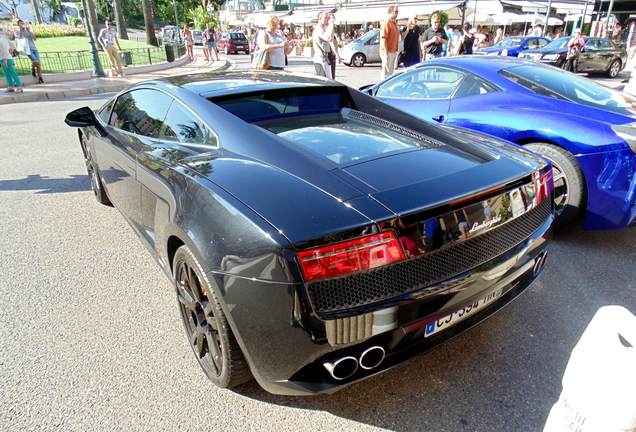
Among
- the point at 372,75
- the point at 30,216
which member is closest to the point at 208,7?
the point at 372,75

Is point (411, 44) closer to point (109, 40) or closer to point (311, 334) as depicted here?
point (311, 334)

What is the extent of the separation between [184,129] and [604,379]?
222 cm

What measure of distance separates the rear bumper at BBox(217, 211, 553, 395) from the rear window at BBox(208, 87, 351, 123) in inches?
49.5

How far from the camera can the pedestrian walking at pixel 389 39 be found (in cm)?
845

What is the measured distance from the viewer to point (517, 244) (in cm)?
196

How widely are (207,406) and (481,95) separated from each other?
355 cm

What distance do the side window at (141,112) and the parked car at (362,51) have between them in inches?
717

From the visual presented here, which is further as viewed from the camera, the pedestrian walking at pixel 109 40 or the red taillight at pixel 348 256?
the pedestrian walking at pixel 109 40

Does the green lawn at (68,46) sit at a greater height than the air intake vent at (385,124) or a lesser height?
lesser

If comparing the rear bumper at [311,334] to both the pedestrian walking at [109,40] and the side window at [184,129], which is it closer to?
the side window at [184,129]

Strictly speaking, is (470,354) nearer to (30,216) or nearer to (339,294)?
(339,294)

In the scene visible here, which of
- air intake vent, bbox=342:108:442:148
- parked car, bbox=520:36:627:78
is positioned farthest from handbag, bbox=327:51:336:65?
parked car, bbox=520:36:627:78

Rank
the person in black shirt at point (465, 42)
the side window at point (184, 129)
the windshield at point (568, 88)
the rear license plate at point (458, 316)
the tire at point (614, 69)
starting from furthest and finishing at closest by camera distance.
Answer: the tire at point (614, 69), the person in black shirt at point (465, 42), the windshield at point (568, 88), the side window at point (184, 129), the rear license plate at point (458, 316)

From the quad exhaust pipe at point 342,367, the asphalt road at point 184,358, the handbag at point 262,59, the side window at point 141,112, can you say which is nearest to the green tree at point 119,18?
the handbag at point 262,59
